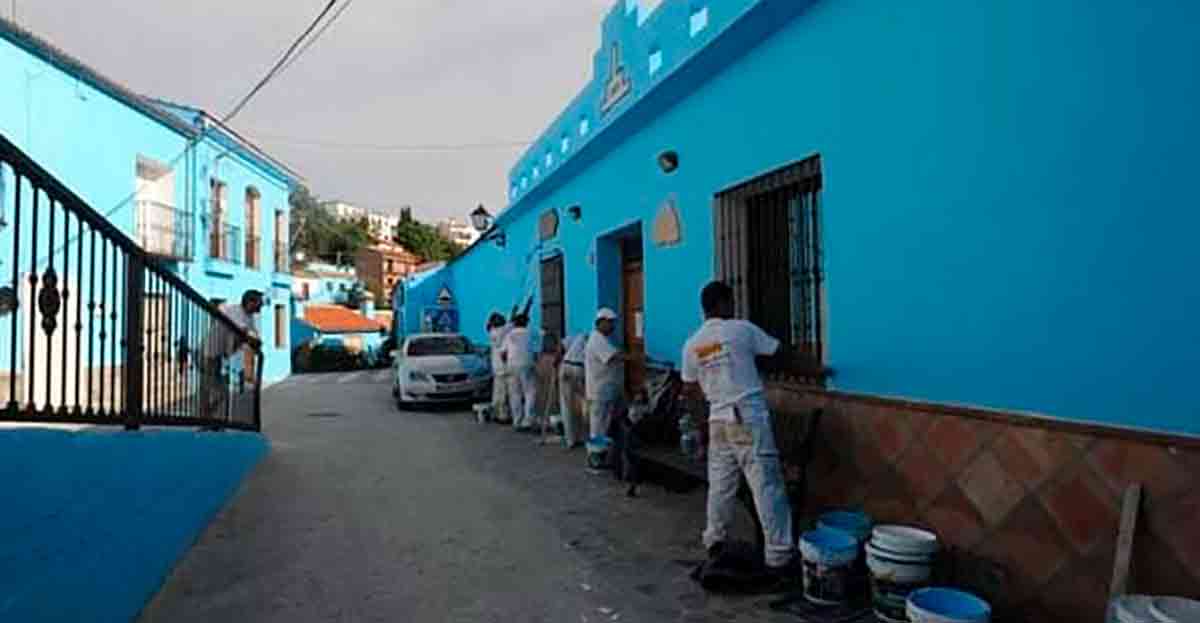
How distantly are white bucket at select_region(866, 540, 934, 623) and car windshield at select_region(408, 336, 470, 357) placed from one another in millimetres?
13278

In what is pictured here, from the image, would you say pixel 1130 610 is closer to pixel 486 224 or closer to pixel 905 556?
pixel 905 556

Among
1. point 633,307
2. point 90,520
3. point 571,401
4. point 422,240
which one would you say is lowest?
point 571,401

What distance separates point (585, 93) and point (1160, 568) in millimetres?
9324

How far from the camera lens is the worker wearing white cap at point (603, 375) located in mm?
8977

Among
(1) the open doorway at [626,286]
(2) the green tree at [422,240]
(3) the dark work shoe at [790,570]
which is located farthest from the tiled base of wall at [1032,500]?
(2) the green tree at [422,240]

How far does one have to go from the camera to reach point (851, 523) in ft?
16.3

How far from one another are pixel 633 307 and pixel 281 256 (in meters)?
22.3

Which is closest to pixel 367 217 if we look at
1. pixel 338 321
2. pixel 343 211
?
pixel 343 211

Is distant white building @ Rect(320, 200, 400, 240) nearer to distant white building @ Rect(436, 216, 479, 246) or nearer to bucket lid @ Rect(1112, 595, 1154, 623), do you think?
distant white building @ Rect(436, 216, 479, 246)

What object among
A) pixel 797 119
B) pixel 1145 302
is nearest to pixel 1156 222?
pixel 1145 302

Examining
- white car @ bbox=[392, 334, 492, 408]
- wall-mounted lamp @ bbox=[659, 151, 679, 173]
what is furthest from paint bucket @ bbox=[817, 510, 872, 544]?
white car @ bbox=[392, 334, 492, 408]

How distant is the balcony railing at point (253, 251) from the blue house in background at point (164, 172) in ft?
0.20

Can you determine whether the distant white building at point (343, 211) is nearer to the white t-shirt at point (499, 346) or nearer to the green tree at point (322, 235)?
the green tree at point (322, 235)

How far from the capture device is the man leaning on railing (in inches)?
292
